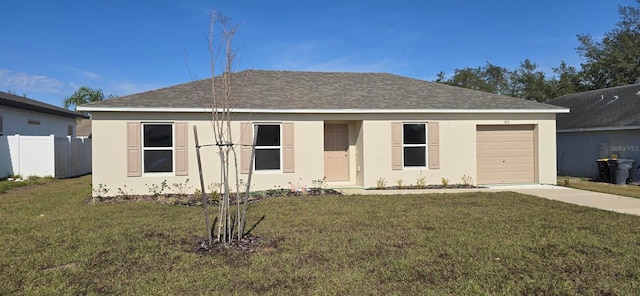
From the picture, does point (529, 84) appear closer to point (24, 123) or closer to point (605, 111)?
point (605, 111)

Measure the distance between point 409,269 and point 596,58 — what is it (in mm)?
36639

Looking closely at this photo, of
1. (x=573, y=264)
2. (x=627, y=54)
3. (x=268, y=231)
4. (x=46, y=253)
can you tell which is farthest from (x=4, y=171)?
(x=627, y=54)

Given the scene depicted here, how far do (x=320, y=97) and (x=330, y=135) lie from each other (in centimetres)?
130

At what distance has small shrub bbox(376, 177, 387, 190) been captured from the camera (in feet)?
42.2

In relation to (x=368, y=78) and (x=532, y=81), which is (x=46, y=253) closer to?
(x=368, y=78)

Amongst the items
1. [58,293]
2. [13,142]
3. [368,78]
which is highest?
[368,78]

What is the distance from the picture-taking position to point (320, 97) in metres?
13.6

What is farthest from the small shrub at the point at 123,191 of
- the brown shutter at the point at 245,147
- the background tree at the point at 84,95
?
the background tree at the point at 84,95

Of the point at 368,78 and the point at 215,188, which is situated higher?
the point at 368,78

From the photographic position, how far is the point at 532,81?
3950cm

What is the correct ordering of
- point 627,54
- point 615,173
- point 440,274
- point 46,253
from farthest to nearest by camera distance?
point 627,54 < point 615,173 < point 46,253 < point 440,274

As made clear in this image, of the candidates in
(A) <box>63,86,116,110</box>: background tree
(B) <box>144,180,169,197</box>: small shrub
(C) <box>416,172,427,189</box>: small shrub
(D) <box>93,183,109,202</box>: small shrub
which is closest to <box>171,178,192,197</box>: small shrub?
(B) <box>144,180,169,197</box>: small shrub

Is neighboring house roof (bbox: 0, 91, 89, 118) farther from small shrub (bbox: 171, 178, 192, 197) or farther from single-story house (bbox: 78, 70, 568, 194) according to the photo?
small shrub (bbox: 171, 178, 192, 197)

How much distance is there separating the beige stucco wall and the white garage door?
28 cm
